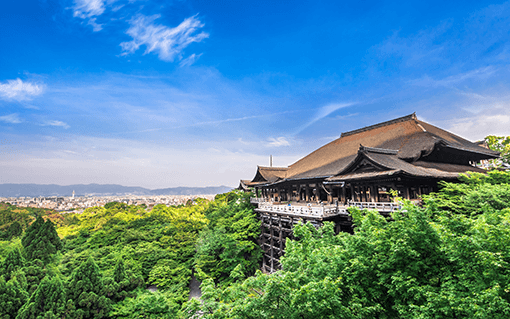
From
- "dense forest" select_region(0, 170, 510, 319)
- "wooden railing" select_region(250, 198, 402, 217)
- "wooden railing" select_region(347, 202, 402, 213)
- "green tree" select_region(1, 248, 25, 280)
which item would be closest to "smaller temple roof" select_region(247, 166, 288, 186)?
"dense forest" select_region(0, 170, 510, 319)

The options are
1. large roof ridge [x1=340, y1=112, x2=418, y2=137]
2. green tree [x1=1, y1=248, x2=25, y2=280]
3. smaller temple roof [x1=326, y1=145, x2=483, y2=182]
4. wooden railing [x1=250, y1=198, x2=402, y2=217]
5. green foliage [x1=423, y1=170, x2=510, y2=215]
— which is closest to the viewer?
green foliage [x1=423, y1=170, x2=510, y2=215]

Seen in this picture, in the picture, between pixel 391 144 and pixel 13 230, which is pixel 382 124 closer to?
pixel 391 144

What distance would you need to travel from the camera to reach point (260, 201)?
28.0 metres

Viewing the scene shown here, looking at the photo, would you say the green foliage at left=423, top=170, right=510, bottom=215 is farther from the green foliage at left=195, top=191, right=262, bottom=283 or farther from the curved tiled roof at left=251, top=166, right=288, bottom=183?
the curved tiled roof at left=251, top=166, right=288, bottom=183

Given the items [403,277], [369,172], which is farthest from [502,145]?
[403,277]

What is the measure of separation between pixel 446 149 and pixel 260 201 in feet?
60.5

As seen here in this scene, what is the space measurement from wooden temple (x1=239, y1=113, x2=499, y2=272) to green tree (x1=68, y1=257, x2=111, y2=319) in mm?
13866

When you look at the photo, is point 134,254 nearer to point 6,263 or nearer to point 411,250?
point 6,263

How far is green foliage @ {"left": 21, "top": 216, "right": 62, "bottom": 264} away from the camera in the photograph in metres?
26.9

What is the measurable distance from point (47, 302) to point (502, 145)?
4907cm

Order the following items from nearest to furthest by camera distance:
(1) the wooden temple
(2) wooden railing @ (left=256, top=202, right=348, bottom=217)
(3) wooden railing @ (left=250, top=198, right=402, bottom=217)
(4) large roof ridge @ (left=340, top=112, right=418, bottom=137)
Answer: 1. (3) wooden railing @ (left=250, top=198, right=402, bottom=217)
2. (1) the wooden temple
3. (2) wooden railing @ (left=256, top=202, right=348, bottom=217)
4. (4) large roof ridge @ (left=340, top=112, right=418, bottom=137)

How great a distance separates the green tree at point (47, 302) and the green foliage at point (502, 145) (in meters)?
44.4

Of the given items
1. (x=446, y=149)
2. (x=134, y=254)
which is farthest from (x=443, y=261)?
(x=134, y=254)

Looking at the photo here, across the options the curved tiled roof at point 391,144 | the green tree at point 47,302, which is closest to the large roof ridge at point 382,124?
the curved tiled roof at point 391,144
